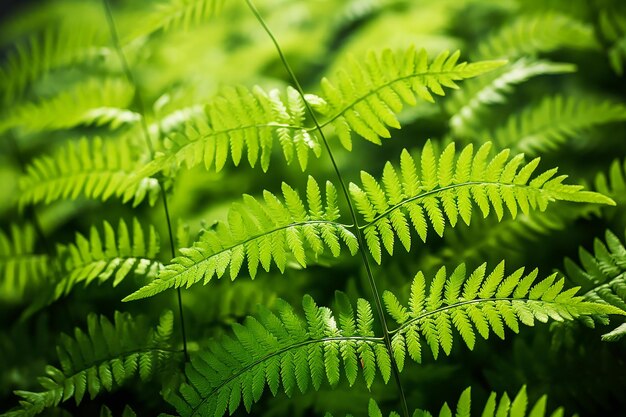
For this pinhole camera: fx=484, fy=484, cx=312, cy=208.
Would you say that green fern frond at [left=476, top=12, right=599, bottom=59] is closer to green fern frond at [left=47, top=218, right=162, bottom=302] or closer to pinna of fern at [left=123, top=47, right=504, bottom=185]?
pinna of fern at [left=123, top=47, right=504, bottom=185]

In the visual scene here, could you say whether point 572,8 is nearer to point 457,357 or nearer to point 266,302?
point 457,357

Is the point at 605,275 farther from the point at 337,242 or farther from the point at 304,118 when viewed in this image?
the point at 304,118

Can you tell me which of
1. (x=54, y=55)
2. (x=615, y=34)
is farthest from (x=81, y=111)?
(x=615, y=34)

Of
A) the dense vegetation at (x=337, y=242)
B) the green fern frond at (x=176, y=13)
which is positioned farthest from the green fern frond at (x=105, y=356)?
the green fern frond at (x=176, y=13)

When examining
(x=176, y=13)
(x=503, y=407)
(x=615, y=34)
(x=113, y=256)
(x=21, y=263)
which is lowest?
(x=503, y=407)

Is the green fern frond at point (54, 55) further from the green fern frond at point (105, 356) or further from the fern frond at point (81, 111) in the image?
the green fern frond at point (105, 356)

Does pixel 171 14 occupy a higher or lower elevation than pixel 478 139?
higher

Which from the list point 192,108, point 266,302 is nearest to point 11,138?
point 192,108
